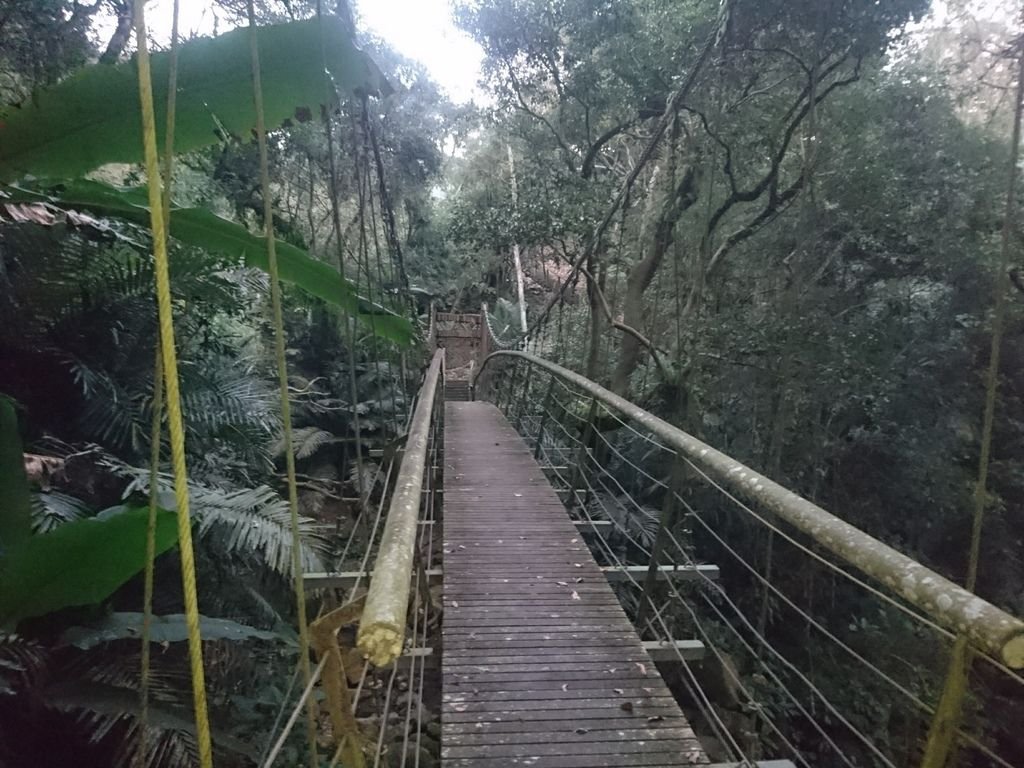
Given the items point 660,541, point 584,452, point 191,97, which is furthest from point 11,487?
point 584,452

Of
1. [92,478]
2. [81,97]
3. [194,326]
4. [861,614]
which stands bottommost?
[861,614]

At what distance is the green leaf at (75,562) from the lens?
1419 millimetres

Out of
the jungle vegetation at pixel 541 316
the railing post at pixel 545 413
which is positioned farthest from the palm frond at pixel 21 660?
the railing post at pixel 545 413

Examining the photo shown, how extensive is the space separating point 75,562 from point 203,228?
1193 millimetres

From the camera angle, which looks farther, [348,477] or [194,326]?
[348,477]

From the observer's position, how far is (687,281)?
671 cm

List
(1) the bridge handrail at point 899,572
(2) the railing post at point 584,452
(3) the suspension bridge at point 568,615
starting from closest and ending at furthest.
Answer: (1) the bridge handrail at point 899,572, (3) the suspension bridge at point 568,615, (2) the railing post at point 584,452

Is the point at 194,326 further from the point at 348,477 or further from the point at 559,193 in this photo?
the point at 559,193

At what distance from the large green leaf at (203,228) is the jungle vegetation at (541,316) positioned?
13 mm

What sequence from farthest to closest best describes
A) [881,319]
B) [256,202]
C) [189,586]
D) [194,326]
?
[256,202] → [881,319] → [194,326] → [189,586]

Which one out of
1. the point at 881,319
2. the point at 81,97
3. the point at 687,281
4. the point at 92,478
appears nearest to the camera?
the point at 81,97

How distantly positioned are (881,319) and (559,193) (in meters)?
2.96

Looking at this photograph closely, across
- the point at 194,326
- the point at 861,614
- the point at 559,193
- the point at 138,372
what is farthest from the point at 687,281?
the point at 138,372

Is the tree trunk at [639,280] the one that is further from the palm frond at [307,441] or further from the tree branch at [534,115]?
the palm frond at [307,441]
